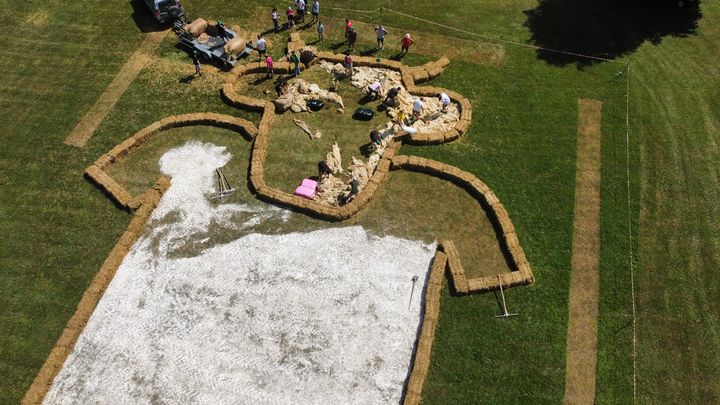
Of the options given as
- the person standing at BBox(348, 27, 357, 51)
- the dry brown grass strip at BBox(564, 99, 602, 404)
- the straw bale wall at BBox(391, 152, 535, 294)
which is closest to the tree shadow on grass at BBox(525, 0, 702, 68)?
the dry brown grass strip at BBox(564, 99, 602, 404)

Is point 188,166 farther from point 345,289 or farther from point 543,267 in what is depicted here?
point 543,267

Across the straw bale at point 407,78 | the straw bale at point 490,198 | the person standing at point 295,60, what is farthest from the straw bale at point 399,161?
the person standing at point 295,60

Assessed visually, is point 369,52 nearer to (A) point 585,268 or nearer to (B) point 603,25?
(B) point 603,25

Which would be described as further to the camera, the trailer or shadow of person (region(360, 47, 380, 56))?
shadow of person (region(360, 47, 380, 56))

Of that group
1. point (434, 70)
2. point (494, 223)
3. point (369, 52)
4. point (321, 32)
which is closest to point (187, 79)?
point (321, 32)

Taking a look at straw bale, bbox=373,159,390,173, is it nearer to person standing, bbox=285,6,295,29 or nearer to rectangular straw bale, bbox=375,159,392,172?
rectangular straw bale, bbox=375,159,392,172

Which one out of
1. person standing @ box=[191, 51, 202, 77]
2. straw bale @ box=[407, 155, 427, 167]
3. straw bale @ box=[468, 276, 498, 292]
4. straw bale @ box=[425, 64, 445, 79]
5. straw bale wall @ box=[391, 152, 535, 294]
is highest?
straw bale @ box=[425, 64, 445, 79]

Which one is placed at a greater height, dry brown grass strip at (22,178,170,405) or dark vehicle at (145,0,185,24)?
dark vehicle at (145,0,185,24)
